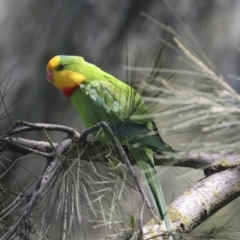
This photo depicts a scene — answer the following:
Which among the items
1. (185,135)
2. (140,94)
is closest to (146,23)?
(185,135)

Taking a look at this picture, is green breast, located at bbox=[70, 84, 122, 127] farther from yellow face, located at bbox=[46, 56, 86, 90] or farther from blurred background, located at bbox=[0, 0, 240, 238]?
blurred background, located at bbox=[0, 0, 240, 238]

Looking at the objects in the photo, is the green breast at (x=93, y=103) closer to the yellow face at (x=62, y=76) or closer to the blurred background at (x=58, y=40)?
the yellow face at (x=62, y=76)

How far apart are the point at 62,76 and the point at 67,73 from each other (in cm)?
3

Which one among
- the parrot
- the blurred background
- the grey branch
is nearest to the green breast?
the parrot

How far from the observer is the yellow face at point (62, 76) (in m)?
1.79

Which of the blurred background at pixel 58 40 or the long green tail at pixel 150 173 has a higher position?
the blurred background at pixel 58 40

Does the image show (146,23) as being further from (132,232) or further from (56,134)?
(132,232)

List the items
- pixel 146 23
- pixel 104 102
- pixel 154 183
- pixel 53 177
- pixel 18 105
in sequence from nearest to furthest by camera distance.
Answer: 1. pixel 53 177
2. pixel 154 183
3. pixel 104 102
4. pixel 18 105
5. pixel 146 23

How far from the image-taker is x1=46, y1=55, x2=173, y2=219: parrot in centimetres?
122

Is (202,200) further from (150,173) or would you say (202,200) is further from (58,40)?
(58,40)

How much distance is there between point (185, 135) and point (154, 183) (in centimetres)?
152

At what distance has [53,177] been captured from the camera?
1.03 meters

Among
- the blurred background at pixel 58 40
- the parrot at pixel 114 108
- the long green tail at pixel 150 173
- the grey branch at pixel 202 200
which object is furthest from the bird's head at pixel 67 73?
the blurred background at pixel 58 40

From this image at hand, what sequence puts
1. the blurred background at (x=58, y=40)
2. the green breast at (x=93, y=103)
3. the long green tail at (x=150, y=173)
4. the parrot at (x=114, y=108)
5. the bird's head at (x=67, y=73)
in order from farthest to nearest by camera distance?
the blurred background at (x=58, y=40)
the bird's head at (x=67, y=73)
the green breast at (x=93, y=103)
the long green tail at (x=150, y=173)
the parrot at (x=114, y=108)
